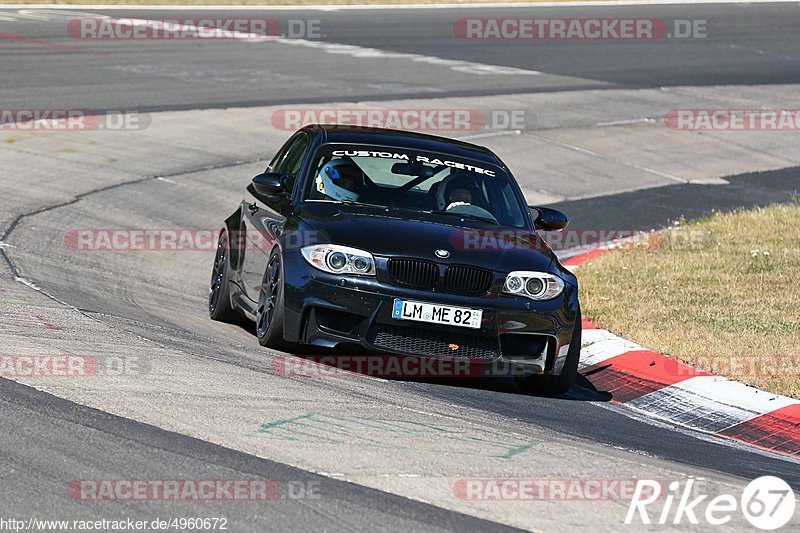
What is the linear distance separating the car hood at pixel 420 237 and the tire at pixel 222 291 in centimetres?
131

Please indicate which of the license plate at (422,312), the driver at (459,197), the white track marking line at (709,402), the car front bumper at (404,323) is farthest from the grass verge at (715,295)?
the license plate at (422,312)

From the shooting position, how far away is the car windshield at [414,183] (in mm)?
9336

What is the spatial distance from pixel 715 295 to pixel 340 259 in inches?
177

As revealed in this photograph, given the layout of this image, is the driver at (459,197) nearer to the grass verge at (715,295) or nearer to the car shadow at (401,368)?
the car shadow at (401,368)

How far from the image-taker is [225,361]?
8023 mm

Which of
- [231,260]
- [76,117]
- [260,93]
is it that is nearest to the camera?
[231,260]

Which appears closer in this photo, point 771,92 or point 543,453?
point 543,453

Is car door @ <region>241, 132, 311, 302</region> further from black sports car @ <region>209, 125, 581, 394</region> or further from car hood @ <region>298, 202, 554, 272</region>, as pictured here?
car hood @ <region>298, 202, 554, 272</region>

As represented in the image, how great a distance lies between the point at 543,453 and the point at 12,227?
7.30 m

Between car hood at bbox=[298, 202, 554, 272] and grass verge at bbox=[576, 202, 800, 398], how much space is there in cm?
162

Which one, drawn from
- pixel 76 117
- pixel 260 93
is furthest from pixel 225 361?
pixel 260 93

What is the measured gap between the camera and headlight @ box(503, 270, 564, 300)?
841 cm

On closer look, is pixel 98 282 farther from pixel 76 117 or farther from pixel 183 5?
pixel 183 5

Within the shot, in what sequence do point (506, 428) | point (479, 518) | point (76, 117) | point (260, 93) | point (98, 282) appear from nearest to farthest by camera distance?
1. point (479, 518)
2. point (506, 428)
3. point (98, 282)
4. point (76, 117)
5. point (260, 93)
